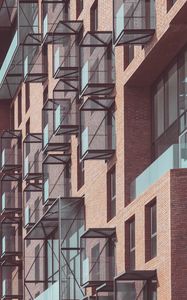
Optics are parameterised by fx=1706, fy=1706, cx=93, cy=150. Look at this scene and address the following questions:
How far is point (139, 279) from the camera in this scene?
166ft

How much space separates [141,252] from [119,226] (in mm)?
3491

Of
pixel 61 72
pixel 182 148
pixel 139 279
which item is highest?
pixel 61 72

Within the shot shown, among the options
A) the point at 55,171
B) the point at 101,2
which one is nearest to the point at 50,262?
the point at 55,171

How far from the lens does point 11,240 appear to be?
8019cm

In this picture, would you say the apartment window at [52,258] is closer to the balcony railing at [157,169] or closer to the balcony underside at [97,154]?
the balcony underside at [97,154]

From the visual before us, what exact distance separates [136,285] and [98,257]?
554 cm

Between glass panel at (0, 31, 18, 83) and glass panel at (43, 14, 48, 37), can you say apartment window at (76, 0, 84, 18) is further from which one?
glass panel at (0, 31, 18, 83)

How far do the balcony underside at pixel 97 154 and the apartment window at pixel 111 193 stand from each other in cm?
62

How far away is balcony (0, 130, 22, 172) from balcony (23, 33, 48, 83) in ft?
26.7

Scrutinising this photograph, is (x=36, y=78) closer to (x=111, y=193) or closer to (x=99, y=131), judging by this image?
(x=99, y=131)

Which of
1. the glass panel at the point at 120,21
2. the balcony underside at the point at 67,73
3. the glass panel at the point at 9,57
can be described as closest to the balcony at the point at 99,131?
the balcony underside at the point at 67,73

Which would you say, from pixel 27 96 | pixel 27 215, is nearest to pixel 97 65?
pixel 27 215

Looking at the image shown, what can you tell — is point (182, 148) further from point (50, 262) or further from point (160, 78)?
point (50, 262)

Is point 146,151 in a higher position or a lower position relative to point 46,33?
lower
